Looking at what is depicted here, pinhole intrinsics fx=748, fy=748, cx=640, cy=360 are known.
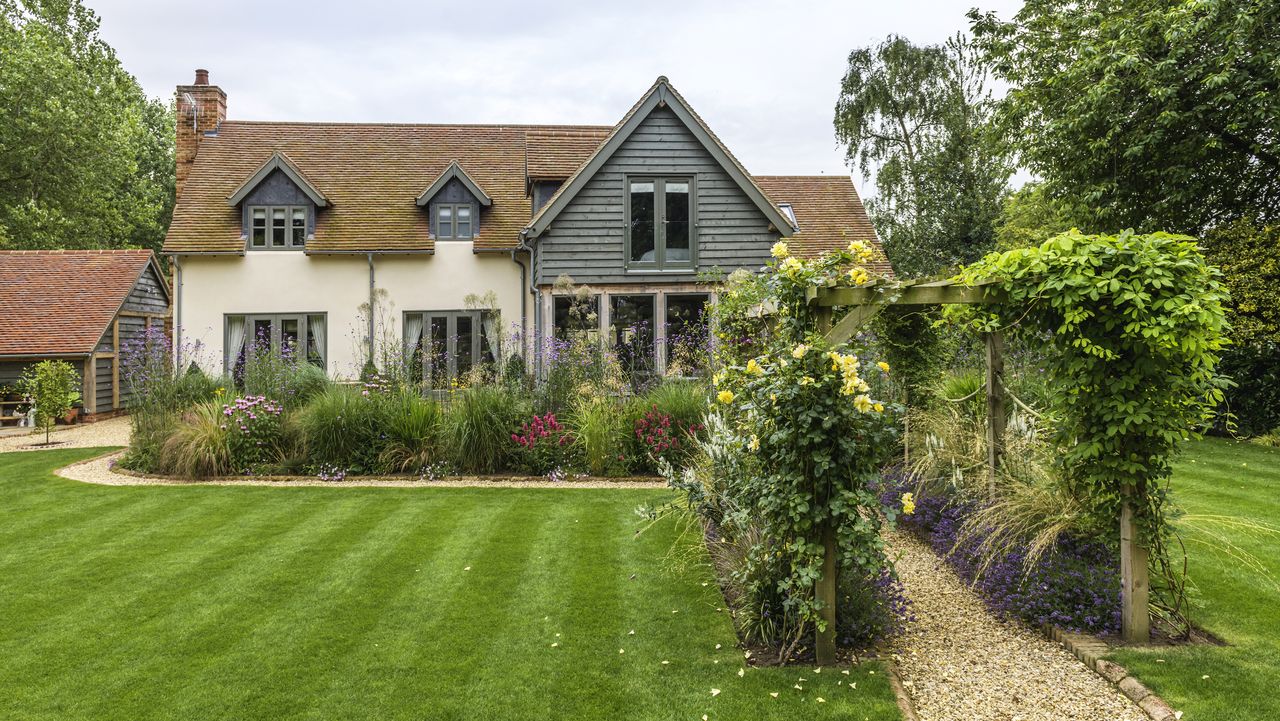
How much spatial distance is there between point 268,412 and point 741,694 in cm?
872

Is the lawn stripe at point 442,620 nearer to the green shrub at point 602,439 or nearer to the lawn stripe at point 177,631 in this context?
the lawn stripe at point 177,631

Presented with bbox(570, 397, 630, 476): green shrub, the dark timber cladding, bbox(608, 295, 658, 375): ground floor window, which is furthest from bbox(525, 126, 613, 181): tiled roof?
bbox(570, 397, 630, 476): green shrub

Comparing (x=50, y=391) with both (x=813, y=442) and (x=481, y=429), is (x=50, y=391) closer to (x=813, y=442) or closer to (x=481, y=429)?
(x=481, y=429)

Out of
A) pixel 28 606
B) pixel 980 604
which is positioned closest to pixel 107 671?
pixel 28 606

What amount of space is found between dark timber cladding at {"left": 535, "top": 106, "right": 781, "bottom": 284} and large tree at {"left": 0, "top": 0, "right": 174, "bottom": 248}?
19.7 meters

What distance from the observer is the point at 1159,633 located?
4.80m

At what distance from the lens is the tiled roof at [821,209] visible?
1986 centimetres

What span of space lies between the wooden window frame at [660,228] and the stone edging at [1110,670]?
38.7ft

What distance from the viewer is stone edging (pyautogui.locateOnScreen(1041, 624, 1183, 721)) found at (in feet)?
12.9

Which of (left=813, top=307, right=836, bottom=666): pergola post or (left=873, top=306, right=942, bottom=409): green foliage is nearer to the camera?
(left=813, top=307, right=836, bottom=666): pergola post

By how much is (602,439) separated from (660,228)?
721 cm

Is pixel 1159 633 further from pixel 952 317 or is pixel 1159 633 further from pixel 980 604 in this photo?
pixel 952 317

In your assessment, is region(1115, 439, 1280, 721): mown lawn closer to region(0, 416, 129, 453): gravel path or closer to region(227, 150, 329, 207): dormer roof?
region(0, 416, 129, 453): gravel path

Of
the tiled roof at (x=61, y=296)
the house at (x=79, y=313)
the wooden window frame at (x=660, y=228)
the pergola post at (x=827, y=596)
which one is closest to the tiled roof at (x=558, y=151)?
the wooden window frame at (x=660, y=228)
